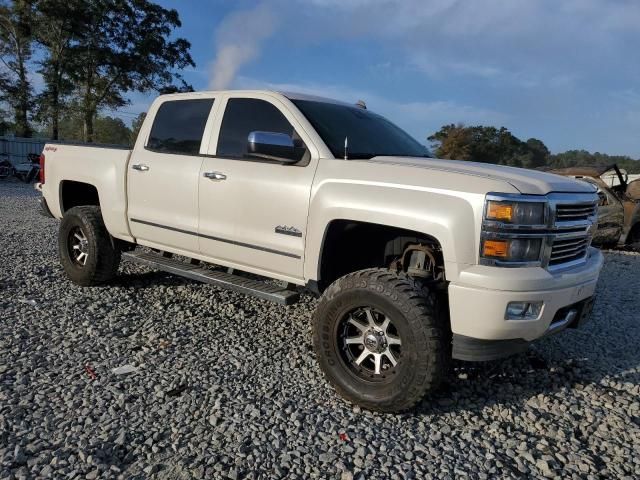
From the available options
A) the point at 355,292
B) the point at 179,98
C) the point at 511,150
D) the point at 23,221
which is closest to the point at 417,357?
the point at 355,292

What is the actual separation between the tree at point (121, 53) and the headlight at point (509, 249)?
3347 cm

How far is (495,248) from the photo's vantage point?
3.00 m

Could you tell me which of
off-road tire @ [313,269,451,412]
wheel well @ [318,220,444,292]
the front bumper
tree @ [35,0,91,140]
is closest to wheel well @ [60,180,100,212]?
wheel well @ [318,220,444,292]

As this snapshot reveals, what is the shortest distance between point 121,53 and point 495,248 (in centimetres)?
3417

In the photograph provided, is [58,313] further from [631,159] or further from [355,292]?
[631,159]

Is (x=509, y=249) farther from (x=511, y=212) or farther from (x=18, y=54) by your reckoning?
(x=18, y=54)

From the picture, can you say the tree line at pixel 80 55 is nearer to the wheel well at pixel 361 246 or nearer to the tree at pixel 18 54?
the tree at pixel 18 54

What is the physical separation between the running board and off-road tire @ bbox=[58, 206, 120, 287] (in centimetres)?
26

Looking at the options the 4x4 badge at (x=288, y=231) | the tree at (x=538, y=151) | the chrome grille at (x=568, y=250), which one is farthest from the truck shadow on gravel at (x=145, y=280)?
the tree at (x=538, y=151)

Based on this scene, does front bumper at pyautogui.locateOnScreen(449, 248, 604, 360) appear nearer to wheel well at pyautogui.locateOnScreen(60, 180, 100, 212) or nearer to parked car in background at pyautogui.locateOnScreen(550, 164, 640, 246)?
wheel well at pyautogui.locateOnScreen(60, 180, 100, 212)

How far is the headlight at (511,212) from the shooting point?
297 centimetres

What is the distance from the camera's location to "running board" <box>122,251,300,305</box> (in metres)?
3.96

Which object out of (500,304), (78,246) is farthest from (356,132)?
(78,246)

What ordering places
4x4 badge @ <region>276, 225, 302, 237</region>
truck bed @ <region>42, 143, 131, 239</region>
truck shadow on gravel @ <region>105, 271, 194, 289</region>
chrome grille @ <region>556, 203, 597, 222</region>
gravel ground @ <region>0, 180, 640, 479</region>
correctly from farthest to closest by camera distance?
truck shadow on gravel @ <region>105, 271, 194, 289</region> < truck bed @ <region>42, 143, 131, 239</region> < 4x4 badge @ <region>276, 225, 302, 237</region> < chrome grille @ <region>556, 203, 597, 222</region> < gravel ground @ <region>0, 180, 640, 479</region>
